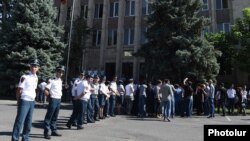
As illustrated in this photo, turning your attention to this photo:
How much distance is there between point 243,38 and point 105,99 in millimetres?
17443

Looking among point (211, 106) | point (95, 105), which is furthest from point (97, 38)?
point (95, 105)

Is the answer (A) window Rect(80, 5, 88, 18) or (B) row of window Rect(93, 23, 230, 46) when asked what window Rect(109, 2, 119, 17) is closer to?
(B) row of window Rect(93, 23, 230, 46)

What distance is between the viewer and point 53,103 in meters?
9.80

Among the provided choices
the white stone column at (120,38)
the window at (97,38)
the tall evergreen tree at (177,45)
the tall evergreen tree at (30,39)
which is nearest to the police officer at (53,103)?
the tall evergreen tree at (177,45)

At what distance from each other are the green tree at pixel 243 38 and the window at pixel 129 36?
12075 millimetres

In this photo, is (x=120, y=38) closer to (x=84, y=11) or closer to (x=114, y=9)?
(x=114, y=9)

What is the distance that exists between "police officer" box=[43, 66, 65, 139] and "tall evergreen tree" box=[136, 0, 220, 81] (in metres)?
14.3

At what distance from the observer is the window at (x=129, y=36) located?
1503 inches

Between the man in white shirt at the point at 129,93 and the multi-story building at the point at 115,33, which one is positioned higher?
the multi-story building at the point at 115,33

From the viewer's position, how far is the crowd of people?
8.46 meters

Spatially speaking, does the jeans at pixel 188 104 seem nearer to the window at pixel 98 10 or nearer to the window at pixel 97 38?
the window at pixel 97 38

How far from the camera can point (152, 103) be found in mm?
17922

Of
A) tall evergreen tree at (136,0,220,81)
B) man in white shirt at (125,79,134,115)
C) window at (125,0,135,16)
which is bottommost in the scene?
man in white shirt at (125,79,134,115)

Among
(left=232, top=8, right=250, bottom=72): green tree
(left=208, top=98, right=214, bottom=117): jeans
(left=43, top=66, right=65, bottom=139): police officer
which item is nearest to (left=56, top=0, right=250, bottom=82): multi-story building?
(left=232, top=8, right=250, bottom=72): green tree
